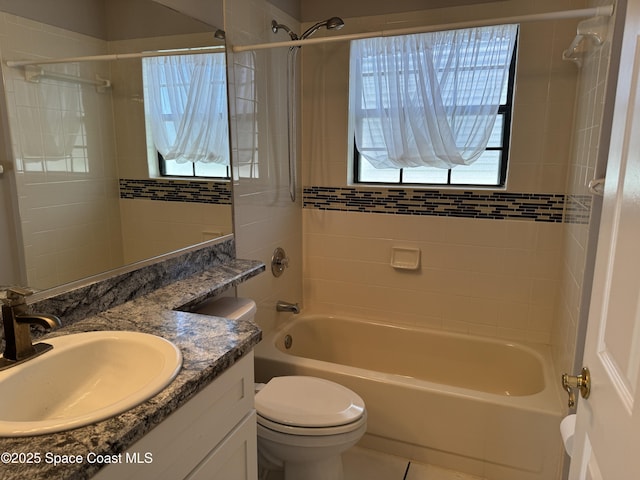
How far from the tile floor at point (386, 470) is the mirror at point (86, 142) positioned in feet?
4.30

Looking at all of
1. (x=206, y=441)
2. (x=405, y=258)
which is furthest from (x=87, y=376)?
(x=405, y=258)

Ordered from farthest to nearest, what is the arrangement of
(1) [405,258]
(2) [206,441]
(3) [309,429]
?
(1) [405,258], (3) [309,429], (2) [206,441]

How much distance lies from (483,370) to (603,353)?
178 cm

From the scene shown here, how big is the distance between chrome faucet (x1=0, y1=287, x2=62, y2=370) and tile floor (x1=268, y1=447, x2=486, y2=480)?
136 centimetres

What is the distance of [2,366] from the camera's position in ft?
3.25

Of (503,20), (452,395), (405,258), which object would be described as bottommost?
(452,395)

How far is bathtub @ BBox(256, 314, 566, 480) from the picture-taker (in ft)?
6.17

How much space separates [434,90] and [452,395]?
5.05 ft

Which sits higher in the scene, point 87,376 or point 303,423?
point 87,376

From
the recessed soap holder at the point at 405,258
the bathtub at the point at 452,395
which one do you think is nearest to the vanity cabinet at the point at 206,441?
the bathtub at the point at 452,395

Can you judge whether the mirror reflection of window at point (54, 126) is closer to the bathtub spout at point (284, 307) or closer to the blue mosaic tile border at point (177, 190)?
the blue mosaic tile border at point (177, 190)

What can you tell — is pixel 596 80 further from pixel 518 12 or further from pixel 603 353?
pixel 603 353

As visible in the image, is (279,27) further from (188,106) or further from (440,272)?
(440,272)

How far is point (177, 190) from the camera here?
5.91 feet
